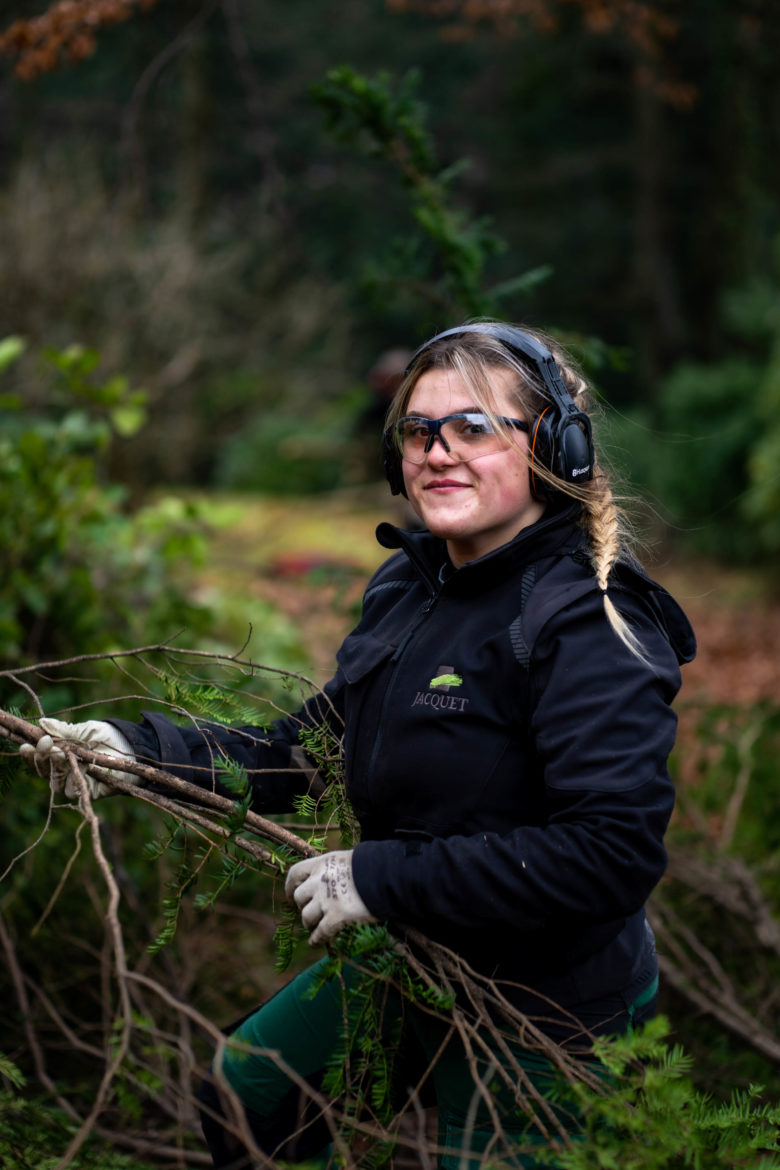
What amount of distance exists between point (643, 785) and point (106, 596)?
3182 millimetres

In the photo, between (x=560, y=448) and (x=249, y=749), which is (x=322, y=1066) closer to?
(x=249, y=749)

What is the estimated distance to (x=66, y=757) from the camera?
1931 millimetres

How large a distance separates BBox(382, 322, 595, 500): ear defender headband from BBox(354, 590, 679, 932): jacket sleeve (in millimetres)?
335

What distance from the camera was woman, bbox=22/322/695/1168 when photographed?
1654 millimetres

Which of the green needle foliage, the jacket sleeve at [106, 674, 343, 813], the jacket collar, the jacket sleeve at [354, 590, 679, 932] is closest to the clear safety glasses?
the jacket collar

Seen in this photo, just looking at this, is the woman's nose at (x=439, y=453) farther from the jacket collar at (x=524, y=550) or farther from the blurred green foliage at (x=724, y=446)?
the blurred green foliage at (x=724, y=446)

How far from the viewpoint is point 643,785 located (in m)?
1.64

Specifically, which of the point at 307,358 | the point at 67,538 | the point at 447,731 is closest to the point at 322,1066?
the point at 447,731

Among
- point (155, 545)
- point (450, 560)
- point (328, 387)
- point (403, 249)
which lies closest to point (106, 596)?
point (155, 545)

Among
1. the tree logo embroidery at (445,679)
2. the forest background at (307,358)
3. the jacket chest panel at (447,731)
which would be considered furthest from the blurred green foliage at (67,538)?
the tree logo embroidery at (445,679)

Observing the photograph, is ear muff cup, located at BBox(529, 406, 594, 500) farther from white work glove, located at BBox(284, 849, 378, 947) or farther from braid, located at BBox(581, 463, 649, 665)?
white work glove, located at BBox(284, 849, 378, 947)

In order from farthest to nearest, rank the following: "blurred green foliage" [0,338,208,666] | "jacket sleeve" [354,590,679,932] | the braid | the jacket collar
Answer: "blurred green foliage" [0,338,208,666]
the jacket collar
the braid
"jacket sleeve" [354,590,679,932]

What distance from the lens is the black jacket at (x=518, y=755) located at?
1.64 metres

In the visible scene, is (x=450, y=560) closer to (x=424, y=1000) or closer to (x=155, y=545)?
(x=424, y=1000)
